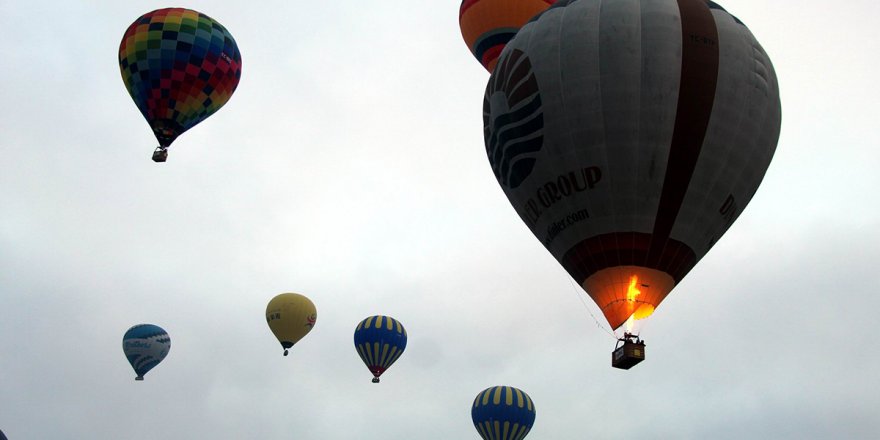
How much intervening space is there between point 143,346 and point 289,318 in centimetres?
661

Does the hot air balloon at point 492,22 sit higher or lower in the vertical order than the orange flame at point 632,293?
higher

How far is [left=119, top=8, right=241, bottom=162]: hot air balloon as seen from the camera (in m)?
30.5

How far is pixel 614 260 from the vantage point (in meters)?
20.9

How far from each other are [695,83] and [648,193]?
101 inches

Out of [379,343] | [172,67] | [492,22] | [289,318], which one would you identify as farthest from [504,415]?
[172,67]

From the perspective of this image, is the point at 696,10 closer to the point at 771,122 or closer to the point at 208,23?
the point at 771,122

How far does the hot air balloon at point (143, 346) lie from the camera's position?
43.6 m

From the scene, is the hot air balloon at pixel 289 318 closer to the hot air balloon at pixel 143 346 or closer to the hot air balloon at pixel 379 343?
the hot air balloon at pixel 379 343

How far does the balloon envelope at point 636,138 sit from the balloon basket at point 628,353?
491 mm

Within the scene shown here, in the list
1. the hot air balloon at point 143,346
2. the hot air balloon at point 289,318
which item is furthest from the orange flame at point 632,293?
the hot air balloon at point 143,346

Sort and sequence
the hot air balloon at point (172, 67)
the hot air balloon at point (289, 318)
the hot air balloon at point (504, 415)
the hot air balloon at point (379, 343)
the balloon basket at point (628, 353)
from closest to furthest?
the balloon basket at point (628, 353) < the hot air balloon at point (172, 67) < the hot air balloon at point (504, 415) < the hot air balloon at point (379, 343) < the hot air balloon at point (289, 318)

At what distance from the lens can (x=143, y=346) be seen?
1718 inches

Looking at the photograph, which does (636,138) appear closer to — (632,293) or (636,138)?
(636,138)

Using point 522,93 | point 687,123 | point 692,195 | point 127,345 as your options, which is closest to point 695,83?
point 687,123
